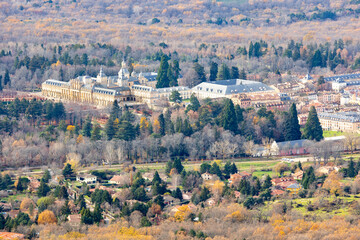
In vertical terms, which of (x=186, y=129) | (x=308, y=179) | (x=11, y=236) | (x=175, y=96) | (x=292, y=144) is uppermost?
(x=175, y=96)

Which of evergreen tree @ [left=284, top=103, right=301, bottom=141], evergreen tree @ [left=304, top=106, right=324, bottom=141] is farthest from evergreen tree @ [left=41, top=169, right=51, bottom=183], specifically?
evergreen tree @ [left=304, top=106, right=324, bottom=141]

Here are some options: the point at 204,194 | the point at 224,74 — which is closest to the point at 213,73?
the point at 224,74

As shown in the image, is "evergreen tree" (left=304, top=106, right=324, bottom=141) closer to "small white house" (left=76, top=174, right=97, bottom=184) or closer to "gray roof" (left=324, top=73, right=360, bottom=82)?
"small white house" (left=76, top=174, right=97, bottom=184)

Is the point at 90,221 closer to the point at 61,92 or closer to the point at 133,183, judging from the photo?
the point at 133,183

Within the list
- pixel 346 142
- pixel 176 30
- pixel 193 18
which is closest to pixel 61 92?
pixel 346 142

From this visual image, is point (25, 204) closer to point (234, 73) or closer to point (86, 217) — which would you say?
point (86, 217)
